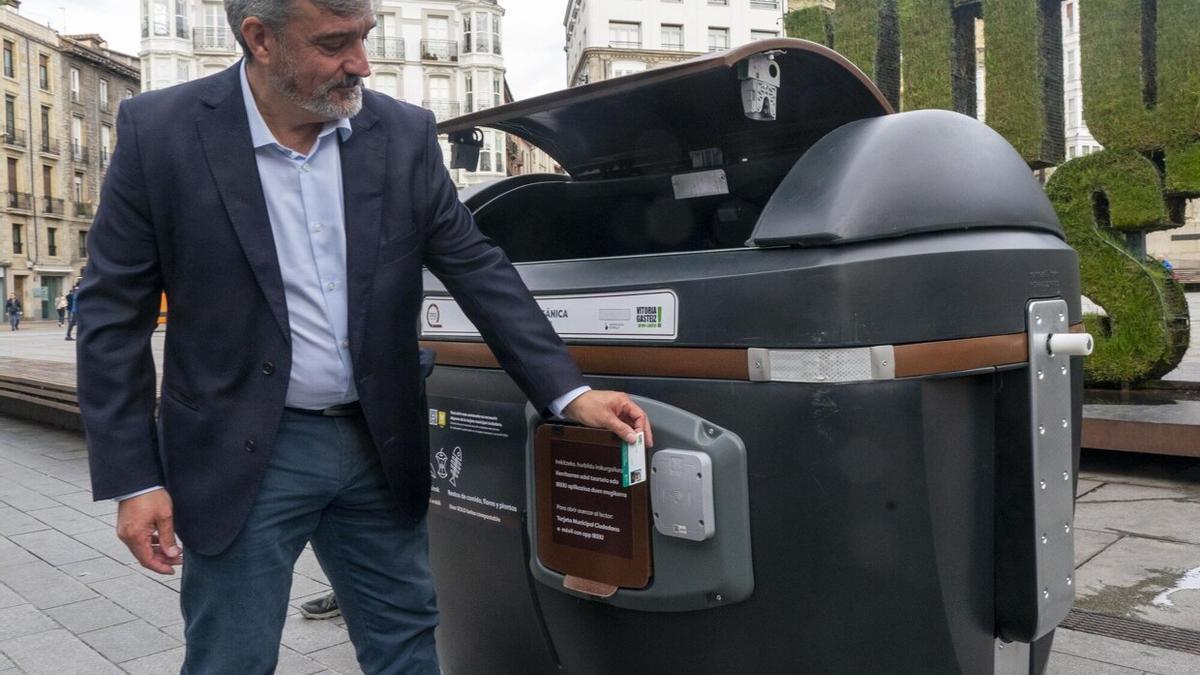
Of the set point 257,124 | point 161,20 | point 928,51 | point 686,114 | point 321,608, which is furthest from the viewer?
point 161,20

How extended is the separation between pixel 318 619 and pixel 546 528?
1.63 meters

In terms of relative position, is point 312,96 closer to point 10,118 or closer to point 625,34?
point 625,34

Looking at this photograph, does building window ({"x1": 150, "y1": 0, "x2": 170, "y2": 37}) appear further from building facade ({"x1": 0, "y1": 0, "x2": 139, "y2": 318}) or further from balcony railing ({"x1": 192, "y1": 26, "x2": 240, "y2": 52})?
building facade ({"x1": 0, "y1": 0, "x2": 139, "y2": 318})

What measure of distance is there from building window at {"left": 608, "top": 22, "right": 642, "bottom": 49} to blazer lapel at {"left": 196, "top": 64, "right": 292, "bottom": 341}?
4846cm

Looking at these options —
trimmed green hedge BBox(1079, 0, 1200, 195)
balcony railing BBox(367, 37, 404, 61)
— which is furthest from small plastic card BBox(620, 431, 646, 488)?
balcony railing BBox(367, 37, 404, 61)

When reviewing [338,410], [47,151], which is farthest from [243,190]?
[47,151]

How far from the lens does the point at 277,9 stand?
5.18 feet


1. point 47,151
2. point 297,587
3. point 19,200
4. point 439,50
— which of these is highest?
point 439,50

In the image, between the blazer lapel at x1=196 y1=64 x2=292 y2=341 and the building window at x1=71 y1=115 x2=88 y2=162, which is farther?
the building window at x1=71 y1=115 x2=88 y2=162

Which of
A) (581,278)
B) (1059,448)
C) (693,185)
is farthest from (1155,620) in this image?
(581,278)

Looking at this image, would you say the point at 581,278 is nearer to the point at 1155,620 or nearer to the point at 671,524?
the point at 671,524

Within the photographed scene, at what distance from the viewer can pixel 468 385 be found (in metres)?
2.23

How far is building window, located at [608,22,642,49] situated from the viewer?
4819 centimetres

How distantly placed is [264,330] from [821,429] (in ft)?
3.07
